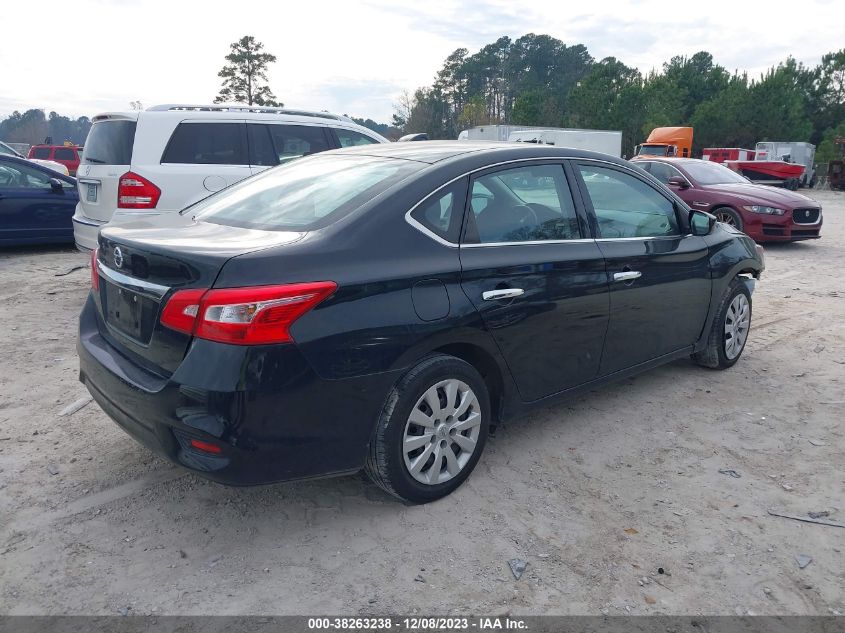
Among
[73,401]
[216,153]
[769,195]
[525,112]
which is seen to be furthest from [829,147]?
[73,401]

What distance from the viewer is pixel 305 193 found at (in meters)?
3.49

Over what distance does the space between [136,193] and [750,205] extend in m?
9.78

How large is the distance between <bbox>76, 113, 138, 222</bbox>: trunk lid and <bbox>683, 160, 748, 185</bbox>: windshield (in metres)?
9.57

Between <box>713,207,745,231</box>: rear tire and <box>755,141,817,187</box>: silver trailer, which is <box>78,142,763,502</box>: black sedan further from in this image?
<box>755,141,817,187</box>: silver trailer

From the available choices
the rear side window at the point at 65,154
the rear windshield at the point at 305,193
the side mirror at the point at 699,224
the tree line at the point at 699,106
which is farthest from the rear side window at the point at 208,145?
the tree line at the point at 699,106

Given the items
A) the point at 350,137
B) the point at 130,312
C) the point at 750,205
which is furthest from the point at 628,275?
the point at 750,205

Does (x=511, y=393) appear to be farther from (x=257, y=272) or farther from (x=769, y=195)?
(x=769, y=195)

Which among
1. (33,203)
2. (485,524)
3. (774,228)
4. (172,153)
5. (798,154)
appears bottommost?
(485,524)

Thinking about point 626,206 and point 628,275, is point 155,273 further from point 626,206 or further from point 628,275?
point 626,206

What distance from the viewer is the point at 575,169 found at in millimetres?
4016

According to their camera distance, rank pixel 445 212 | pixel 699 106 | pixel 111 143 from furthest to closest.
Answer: pixel 699 106 < pixel 111 143 < pixel 445 212

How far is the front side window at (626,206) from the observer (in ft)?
13.4

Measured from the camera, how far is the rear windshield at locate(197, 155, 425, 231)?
10.5ft

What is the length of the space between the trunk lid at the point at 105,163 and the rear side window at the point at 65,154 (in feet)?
66.3
